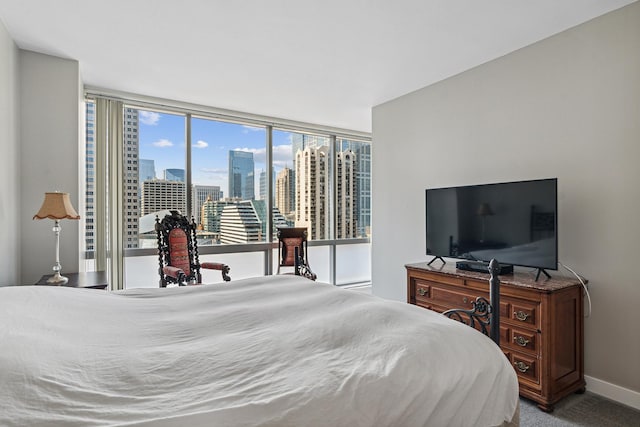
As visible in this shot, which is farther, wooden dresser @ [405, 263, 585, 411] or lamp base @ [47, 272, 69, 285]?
lamp base @ [47, 272, 69, 285]

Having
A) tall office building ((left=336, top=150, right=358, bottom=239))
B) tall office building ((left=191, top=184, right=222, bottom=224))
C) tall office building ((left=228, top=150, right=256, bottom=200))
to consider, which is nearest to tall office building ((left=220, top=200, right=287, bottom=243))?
tall office building ((left=228, top=150, right=256, bottom=200))

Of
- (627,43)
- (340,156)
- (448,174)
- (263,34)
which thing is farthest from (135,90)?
(627,43)

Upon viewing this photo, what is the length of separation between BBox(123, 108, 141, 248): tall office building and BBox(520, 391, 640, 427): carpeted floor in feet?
14.2

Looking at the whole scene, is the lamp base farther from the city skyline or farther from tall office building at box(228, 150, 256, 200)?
tall office building at box(228, 150, 256, 200)

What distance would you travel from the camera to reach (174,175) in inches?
185

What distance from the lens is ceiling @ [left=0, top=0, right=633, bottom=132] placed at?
99.5 inches

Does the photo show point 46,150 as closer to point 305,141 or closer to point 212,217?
point 212,217

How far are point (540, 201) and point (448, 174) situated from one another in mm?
1203

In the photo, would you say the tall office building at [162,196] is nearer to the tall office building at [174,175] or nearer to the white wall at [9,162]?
the tall office building at [174,175]

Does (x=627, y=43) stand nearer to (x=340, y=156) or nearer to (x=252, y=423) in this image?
(x=252, y=423)

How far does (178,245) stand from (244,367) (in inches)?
128

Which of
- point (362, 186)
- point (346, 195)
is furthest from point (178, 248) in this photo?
point (362, 186)

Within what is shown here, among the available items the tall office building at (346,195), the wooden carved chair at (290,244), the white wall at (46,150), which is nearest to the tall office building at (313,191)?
the tall office building at (346,195)

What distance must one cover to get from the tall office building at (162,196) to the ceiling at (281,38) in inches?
45.4
